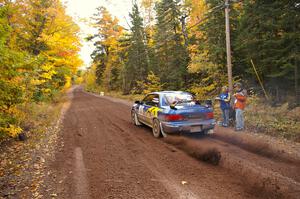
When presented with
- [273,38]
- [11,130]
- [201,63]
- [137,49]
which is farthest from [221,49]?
[137,49]

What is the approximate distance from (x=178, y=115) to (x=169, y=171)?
2440 millimetres

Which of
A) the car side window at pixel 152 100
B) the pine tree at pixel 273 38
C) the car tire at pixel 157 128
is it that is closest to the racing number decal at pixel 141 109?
the car side window at pixel 152 100

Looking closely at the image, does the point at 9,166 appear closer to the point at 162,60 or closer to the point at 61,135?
the point at 61,135

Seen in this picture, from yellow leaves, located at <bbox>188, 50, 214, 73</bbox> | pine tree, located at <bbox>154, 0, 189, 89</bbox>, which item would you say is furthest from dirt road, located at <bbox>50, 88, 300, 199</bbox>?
pine tree, located at <bbox>154, 0, 189, 89</bbox>

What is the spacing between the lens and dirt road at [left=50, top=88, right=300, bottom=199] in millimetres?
3793

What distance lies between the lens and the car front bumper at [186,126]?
6.77 meters

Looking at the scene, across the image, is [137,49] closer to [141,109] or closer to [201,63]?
[201,63]

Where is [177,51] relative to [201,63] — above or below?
above

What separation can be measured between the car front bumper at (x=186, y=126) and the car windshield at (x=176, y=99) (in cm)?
82

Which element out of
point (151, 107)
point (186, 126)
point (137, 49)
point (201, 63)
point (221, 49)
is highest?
point (137, 49)

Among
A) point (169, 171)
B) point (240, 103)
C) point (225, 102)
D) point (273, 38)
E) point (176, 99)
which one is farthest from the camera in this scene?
point (273, 38)

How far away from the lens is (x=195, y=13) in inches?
1010

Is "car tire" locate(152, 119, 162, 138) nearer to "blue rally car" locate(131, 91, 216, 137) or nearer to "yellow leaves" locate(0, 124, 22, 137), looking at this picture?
"blue rally car" locate(131, 91, 216, 137)

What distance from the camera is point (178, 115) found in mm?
6809
